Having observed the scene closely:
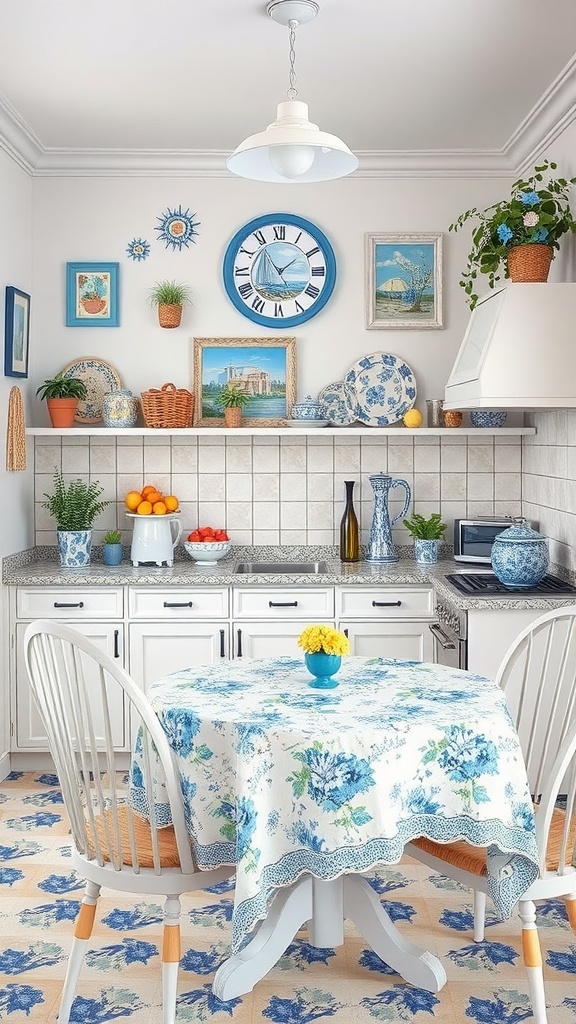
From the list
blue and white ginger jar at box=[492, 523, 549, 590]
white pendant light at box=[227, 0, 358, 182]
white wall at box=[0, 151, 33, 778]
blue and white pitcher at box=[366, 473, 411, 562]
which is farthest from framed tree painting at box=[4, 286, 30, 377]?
blue and white ginger jar at box=[492, 523, 549, 590]

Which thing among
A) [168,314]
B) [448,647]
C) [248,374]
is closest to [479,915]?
[448,647]

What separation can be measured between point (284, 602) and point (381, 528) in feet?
2.15

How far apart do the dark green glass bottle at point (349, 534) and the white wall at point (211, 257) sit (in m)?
0.56

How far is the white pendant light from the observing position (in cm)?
266

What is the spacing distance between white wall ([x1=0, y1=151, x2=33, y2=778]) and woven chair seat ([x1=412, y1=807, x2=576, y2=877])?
8.01 feet

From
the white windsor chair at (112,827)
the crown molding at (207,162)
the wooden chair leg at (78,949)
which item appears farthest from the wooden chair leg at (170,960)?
the crown molding at (207,162)

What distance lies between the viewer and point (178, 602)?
4.36 m

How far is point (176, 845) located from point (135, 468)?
108 inches

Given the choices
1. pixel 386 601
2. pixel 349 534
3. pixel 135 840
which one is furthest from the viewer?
pixel 349 534

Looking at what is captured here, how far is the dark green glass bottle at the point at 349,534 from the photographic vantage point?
471 centimetres

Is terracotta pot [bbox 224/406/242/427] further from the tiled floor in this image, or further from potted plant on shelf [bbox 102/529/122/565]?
the tiled floor

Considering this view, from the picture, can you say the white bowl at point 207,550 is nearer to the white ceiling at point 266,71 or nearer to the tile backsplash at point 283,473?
the tile backsplash at point 283,473

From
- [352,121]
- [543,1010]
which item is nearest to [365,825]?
[543,1010]

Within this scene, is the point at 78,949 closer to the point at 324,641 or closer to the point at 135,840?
the point at 135,840
